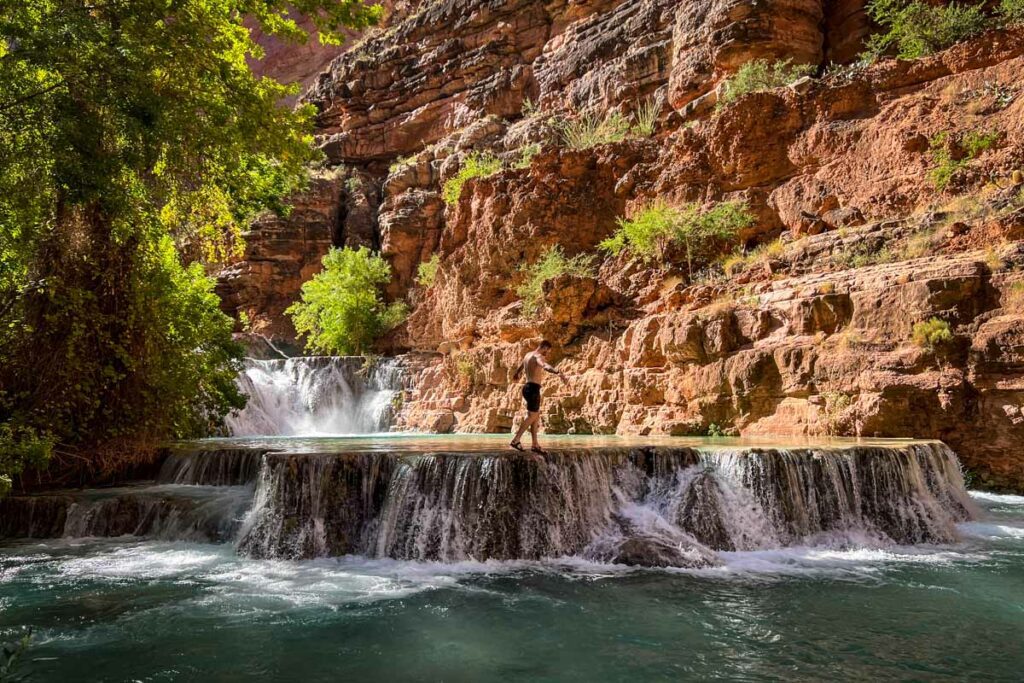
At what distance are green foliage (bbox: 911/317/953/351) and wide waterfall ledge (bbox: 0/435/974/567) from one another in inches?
93.6

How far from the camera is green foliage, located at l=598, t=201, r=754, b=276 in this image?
17172 mm

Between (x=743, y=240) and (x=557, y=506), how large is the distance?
11.5 m

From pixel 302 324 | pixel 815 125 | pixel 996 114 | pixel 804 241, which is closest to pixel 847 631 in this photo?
pixel 804 241

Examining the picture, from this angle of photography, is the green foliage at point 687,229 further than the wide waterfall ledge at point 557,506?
Yes

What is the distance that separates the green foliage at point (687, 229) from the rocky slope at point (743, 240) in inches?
18.7

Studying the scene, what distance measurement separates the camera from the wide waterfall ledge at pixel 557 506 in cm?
844

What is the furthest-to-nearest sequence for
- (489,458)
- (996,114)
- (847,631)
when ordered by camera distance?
(996,114) → (489,458) → (847,631)

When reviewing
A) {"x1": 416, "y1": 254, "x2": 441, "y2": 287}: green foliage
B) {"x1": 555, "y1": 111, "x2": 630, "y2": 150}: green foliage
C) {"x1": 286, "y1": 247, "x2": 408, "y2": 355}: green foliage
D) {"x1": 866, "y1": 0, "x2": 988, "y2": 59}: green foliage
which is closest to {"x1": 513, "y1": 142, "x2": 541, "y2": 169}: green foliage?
{"x1": 555, "y1": 111, "x2": 630, "y2": 150}: green foliage

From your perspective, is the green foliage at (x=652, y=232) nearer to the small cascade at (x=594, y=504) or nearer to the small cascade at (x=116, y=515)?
the small cascade at (x=594, y=504)

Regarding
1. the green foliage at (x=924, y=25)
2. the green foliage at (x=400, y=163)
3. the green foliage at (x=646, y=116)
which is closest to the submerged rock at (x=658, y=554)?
the green foliage at (x=924, y=25)

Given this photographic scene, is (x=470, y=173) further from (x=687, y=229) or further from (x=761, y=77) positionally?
(x=761, y=77)

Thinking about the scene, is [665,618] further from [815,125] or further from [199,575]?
[815,125]

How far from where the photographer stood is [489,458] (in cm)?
868

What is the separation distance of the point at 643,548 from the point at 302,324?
21627 mm
